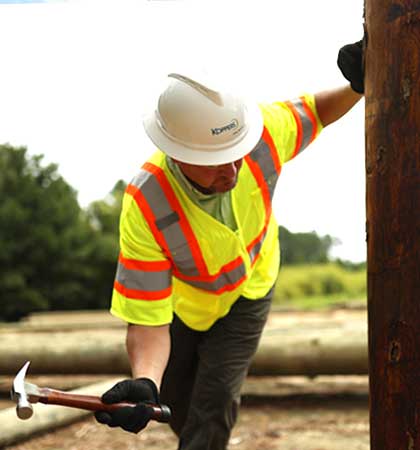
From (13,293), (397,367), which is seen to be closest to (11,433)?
(397,367)

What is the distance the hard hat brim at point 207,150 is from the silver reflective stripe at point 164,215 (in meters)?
0.20

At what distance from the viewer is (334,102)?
143 inches

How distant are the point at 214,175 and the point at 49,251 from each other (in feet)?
84.8

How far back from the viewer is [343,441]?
218 inches

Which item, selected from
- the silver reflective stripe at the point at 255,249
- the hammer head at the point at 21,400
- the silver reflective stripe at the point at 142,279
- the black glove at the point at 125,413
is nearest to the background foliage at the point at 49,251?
the silver reflective stripe at the point at 255,249

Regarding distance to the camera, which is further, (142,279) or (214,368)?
(214,368)

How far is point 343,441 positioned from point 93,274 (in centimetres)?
2447

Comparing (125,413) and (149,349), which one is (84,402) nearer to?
(125,413)

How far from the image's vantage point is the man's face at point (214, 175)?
332 cm

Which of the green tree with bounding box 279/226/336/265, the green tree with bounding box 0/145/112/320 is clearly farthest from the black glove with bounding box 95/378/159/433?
the green tree with bounding box 279/226/336/265

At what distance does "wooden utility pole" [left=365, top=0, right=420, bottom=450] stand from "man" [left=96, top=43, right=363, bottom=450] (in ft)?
1.96

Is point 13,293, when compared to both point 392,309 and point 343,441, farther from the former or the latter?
point 392,309

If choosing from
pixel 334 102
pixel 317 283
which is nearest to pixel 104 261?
pixel 317 283

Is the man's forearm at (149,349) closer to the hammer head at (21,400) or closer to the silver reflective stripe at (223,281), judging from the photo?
the silver reflective stripe at (223,281)
